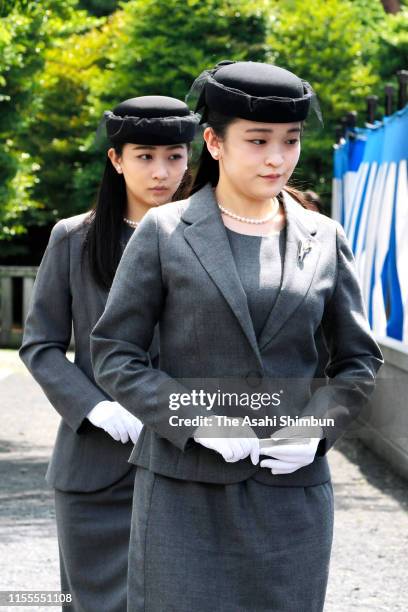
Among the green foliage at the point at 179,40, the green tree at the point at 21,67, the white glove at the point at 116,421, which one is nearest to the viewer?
the white glove at the point at 116,421

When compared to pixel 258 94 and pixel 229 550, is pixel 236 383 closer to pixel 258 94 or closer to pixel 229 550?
pixel 229 550

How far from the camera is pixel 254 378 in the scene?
10.6ft

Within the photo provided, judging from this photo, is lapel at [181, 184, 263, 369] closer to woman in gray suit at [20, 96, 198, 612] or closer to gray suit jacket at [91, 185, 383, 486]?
gray suit jacket at [91, 185, 383, 486]

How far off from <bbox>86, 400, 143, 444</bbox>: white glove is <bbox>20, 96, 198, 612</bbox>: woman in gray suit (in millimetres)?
15

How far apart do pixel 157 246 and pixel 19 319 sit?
72.6ft

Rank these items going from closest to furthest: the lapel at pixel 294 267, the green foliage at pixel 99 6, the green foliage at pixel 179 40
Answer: the lapel at pixel 294 267 < the green foliage at pixel 179 40 < the green foliage at pixel 99 6

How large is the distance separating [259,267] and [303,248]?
0.12 m

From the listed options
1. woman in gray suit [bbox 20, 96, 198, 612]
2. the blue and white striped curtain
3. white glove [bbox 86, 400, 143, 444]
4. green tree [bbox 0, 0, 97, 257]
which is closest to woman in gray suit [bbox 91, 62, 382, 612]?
white glove [bbox 86, 400, 143, 444]

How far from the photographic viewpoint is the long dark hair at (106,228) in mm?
4578

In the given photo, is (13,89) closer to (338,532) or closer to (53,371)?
(338,532)

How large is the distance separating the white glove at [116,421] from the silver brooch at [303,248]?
1016mm

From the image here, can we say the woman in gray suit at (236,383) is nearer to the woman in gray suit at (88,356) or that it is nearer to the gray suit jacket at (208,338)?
the gray suit jacket at (208,338)

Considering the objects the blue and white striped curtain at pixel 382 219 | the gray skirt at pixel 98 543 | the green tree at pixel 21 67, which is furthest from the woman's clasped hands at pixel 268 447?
the green tree at pixel 21 67

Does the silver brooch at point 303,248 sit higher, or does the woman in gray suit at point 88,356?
the silver brooch at point 303,248
